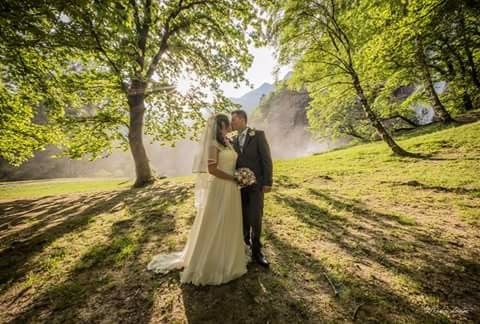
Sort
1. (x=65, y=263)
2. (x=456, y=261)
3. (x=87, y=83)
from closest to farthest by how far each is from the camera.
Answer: (x=456, y=261) → (x=65, y=263) → (x=87, y=83)

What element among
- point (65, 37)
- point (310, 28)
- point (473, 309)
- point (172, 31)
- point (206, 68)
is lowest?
point (473, 309)

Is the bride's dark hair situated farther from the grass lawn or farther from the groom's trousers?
the grass lawn

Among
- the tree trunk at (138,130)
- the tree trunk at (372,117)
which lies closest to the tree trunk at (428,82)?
the tree trunk at (372,117)

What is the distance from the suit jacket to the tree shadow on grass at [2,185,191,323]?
8.41 ft

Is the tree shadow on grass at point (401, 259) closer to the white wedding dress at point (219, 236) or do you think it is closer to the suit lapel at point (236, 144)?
the white wedding dress at point (219, 236)

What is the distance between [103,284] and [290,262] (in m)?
3.33

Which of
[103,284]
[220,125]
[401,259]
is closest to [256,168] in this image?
[220,125]

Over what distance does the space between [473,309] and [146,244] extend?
5715 mm

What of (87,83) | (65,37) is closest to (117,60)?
(65,37)

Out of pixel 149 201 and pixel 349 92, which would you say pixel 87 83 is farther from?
pixel 349 92

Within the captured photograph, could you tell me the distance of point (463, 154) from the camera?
9867 mm

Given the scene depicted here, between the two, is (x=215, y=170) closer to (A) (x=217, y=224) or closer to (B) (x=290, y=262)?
(A) (x=217, y=224)

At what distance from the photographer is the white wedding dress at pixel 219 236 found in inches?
139

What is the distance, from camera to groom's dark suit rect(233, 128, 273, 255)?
3.86m
